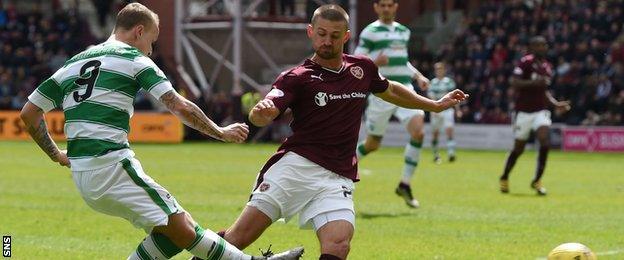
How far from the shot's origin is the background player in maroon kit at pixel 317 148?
809 centimetres

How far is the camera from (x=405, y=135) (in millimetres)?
37031

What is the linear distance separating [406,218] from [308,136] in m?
5.99

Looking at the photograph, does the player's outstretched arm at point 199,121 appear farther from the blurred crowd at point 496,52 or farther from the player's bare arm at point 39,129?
the blurred crowd at point 496,52

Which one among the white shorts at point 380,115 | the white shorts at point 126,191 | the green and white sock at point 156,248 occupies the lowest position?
the white shorts at point 380,115

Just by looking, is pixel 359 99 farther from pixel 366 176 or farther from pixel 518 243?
pixel 366 176

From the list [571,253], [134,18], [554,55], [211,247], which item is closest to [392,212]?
[571,253]

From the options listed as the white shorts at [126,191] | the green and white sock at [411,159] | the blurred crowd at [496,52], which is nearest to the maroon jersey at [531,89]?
the green and white sock at [411,159]

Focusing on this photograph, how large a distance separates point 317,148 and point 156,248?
1322mm

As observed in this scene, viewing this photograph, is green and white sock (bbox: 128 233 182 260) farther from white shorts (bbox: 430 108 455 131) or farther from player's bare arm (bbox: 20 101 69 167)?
white shorts (bbox: 430 108 455 131)

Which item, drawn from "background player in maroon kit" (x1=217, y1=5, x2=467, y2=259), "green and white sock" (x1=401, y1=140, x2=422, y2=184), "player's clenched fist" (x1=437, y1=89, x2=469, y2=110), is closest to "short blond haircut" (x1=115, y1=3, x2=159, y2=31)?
"background player in maroon kit" (x1=217, y1=5, x2=467, y2=259)

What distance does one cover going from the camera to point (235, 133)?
751cm

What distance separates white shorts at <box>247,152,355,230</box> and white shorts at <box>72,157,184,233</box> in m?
0.82

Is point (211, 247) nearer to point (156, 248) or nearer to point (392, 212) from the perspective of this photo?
point (156, 248)

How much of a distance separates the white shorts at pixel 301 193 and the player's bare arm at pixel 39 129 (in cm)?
144
